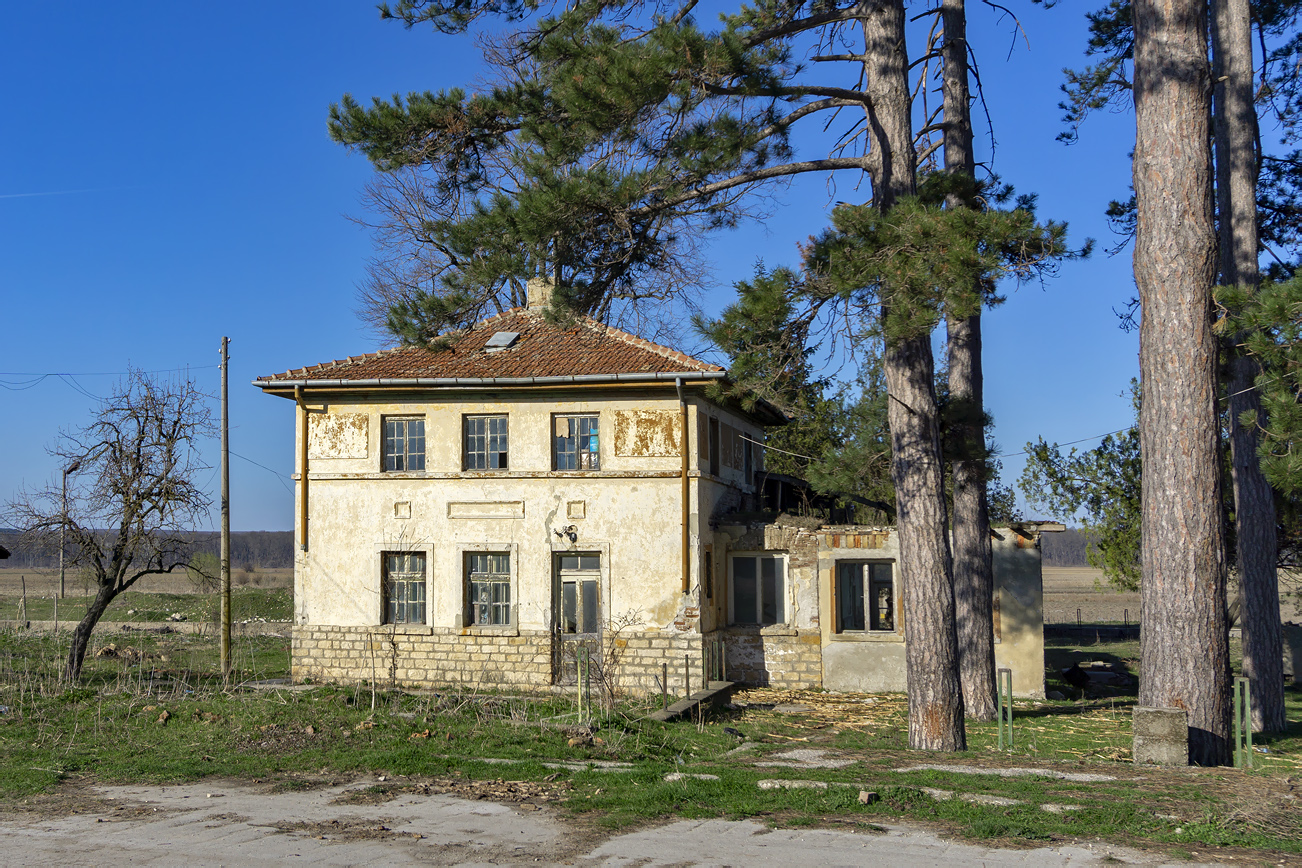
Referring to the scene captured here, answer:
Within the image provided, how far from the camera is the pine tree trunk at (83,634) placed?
1705 cm

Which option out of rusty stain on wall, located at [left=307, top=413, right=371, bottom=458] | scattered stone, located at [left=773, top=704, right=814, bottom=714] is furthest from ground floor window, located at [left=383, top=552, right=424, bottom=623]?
scattered stone, located at [left=773, top=704, right=814, bottom=714]

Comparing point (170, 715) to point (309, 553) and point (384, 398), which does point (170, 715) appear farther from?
point (384, 398)

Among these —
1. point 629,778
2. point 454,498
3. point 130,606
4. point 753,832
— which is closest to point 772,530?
point 454,498

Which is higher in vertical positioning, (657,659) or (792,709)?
(657,659)

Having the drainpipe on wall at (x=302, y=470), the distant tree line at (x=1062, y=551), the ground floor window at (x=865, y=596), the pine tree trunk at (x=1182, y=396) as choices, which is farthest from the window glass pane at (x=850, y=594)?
the distant tree line at (x=1062, y=551)

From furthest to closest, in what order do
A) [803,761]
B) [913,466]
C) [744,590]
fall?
[744,590], [913,466], [803,761]

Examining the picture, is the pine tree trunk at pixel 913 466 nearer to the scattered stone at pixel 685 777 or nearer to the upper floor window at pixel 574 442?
the scattered stone at pixel 685 777

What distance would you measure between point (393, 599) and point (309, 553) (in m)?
1.75

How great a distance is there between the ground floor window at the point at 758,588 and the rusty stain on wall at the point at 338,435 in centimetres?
715

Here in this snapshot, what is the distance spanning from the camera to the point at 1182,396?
10.5 m

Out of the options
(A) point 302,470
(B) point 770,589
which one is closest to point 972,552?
(B) point 770,589

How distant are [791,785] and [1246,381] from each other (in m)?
10.4

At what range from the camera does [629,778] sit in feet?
31.2

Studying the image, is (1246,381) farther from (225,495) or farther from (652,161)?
(225,495)
